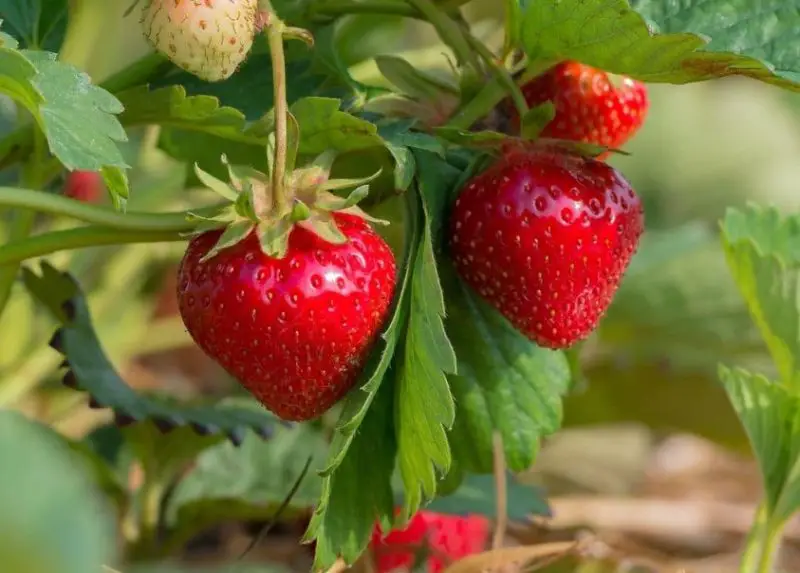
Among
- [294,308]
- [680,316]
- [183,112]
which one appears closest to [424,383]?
[294,308]

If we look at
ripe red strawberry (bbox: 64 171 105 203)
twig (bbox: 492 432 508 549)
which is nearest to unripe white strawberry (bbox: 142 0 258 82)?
twig (bbox: 492 432 508 549)

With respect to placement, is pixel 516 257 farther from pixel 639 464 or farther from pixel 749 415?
pixel 639 464

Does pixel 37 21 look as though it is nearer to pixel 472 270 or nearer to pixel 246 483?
pixel 472 270

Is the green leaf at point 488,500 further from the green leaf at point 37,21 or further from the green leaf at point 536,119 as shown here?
the green leaf at point 37,21

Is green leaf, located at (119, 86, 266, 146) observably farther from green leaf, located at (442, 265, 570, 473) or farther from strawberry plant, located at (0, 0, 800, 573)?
green leaf, located at (442, 265, 570, 473)

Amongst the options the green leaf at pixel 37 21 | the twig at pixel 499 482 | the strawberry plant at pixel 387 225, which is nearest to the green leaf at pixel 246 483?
the strawberry plant at pixel 387 225

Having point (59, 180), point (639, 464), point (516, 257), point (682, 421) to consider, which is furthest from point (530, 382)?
point (639, 464)
